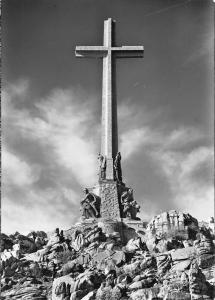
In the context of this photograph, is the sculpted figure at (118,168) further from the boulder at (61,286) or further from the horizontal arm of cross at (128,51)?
the boulder at (61,286)

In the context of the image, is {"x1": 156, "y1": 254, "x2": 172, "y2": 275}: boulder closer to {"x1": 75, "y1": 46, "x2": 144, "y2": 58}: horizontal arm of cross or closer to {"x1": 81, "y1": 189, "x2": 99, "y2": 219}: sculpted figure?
{"x1": 81, "y1": 189, "x2": 99, "y2": 219}: sculpted figure

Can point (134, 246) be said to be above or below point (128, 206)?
below

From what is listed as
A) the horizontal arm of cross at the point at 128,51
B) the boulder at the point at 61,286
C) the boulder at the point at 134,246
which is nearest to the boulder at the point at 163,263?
the boulder at the point at 134,246

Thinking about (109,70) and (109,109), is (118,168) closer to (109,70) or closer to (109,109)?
(109,109)

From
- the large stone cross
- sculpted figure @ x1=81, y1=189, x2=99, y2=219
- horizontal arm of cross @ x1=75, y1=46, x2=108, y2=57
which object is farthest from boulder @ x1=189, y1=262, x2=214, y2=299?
horizontal arm of cross @ x1=75, y1=46, x2=108, y2=57

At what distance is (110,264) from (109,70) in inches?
762

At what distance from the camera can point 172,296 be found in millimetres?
20828

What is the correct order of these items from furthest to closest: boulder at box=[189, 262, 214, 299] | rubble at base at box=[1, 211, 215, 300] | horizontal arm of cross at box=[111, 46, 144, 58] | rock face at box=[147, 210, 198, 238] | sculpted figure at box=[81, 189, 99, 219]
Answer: horizontal arm of cross at box=[111, 46, 144, 58]
sculpted figure at box=[81, 189, 99, 219]
rock face at box=[147, 210, 198, 238]
rubble at base at box=[1, 211, 215, 300]
boulder at box=[189, 262, 214, 299]

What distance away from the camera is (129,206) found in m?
35.4

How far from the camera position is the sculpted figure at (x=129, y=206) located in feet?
116

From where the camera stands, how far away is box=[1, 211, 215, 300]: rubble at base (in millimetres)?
22188

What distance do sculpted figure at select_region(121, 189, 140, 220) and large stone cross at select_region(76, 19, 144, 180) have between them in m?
4.01

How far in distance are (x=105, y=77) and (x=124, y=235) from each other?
14067 mm

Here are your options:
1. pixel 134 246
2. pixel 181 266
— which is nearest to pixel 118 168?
pixel 134 246
